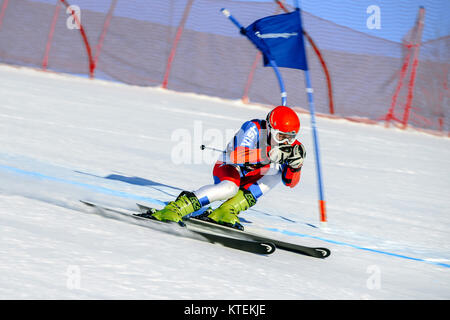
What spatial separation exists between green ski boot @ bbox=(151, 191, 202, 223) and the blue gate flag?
2.15 m

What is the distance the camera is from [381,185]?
32.6 feet

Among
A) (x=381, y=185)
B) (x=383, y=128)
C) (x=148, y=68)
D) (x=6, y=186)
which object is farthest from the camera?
(x=148, y=68)

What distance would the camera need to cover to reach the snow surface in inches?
147

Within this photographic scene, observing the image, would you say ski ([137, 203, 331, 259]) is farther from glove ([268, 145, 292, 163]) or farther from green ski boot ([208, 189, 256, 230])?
glove ([268, 145, 292, 163])

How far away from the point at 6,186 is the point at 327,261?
2.73 m

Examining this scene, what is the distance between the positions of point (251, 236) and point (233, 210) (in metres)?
0.39

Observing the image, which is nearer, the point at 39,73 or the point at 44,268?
the point at 44,268

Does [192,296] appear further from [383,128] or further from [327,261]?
[383,128]

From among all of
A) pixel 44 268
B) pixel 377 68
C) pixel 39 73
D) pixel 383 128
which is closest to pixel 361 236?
pixel 44 268

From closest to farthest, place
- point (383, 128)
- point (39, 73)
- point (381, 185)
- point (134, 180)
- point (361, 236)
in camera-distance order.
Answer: point (361, 236), point (134, 180), point (381, 185), point (383, 128), point (39, 73)

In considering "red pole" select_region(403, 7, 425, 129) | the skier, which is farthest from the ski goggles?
"red pole" select_region(403, 7, 425, 129)

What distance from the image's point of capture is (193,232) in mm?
4855

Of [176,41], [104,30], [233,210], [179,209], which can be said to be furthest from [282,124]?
[104,30]

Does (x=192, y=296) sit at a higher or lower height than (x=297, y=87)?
lower
